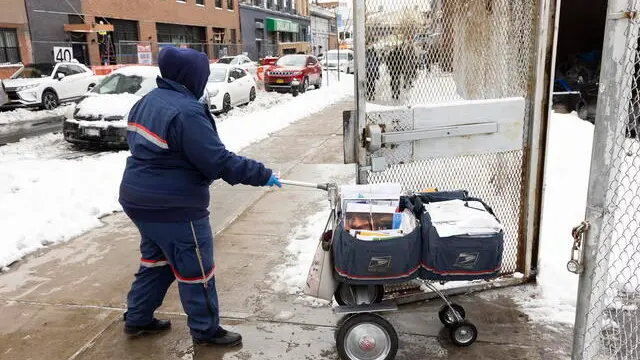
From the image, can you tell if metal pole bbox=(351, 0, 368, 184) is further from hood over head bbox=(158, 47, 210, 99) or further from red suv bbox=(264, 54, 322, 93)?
red suv bbox=(264, 54, 322, 93)

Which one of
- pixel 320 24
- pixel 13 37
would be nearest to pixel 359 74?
pixel 13 37

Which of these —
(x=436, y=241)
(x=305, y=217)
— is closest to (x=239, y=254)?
(x=305, y=217)

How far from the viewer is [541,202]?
157 inches

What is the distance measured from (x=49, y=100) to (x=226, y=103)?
Result: 6172 millimetres

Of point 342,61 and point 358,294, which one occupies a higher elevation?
point 342,61

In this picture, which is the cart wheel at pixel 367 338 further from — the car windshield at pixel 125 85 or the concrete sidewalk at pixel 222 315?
the car windshield at pixel 125 85

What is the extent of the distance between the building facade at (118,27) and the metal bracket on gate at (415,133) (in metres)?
24.0

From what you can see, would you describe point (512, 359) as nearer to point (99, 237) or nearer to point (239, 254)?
point (239, 254)

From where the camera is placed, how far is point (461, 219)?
309 cm

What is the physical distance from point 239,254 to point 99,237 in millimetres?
1586

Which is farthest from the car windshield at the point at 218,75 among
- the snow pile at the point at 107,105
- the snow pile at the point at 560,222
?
the snow pile at the point at 560,222

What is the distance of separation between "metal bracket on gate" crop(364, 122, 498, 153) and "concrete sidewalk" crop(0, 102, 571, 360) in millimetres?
1257

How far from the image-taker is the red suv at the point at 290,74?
20.8m

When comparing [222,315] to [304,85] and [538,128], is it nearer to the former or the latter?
[538,128]
